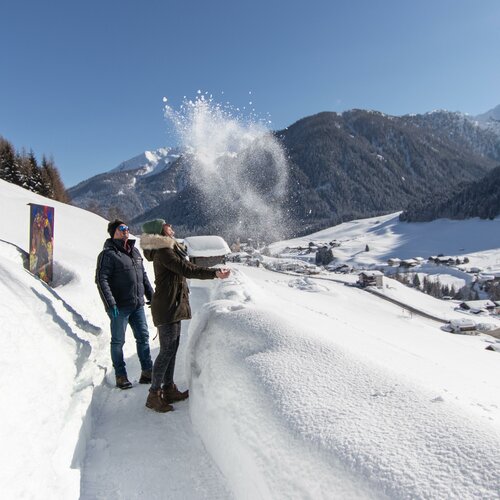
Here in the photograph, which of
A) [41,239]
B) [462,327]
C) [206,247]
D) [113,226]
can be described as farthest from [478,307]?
[113,226]

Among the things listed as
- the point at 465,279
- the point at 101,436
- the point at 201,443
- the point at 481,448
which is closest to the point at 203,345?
the point at 201,443

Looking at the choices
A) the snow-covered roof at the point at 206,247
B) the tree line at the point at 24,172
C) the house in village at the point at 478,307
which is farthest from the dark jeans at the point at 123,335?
the house in village at the point at 478,307

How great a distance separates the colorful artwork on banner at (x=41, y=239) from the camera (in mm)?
8703

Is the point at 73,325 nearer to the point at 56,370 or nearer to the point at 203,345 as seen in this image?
the point at 56,370

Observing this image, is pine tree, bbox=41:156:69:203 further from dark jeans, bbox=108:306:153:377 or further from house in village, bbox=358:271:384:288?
house in village, bbox=358:271:384:288

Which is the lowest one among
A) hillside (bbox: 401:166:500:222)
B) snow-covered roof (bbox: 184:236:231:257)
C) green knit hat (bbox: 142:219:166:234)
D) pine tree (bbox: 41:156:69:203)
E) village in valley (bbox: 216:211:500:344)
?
village in valley (bbox: 216:211:500:344)

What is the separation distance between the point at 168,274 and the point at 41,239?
6.25m

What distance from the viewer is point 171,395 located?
4.68 meters

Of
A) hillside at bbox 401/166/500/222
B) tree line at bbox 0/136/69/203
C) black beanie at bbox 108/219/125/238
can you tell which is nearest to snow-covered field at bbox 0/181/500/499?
black beanie at bbox 108/219/125/238

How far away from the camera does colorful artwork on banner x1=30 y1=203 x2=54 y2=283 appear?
870 cm

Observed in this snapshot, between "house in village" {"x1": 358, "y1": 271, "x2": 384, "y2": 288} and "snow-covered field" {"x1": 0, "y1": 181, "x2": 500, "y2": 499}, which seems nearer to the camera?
"snow-covered field" {"x1": 0, "y1": 181, "x2": 500, "y2": 499}

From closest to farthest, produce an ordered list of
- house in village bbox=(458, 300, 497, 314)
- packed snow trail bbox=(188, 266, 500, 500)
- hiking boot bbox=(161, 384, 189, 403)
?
packed snow trail bbox=(188, 266, 500, 500)
hiking boot bbox=(161, 384, 189, 403)
house in village bbox=(458, 300, 497, 314)

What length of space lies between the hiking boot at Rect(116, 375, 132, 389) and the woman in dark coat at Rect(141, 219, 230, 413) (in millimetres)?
789

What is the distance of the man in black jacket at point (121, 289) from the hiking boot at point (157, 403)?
0.83 meters
